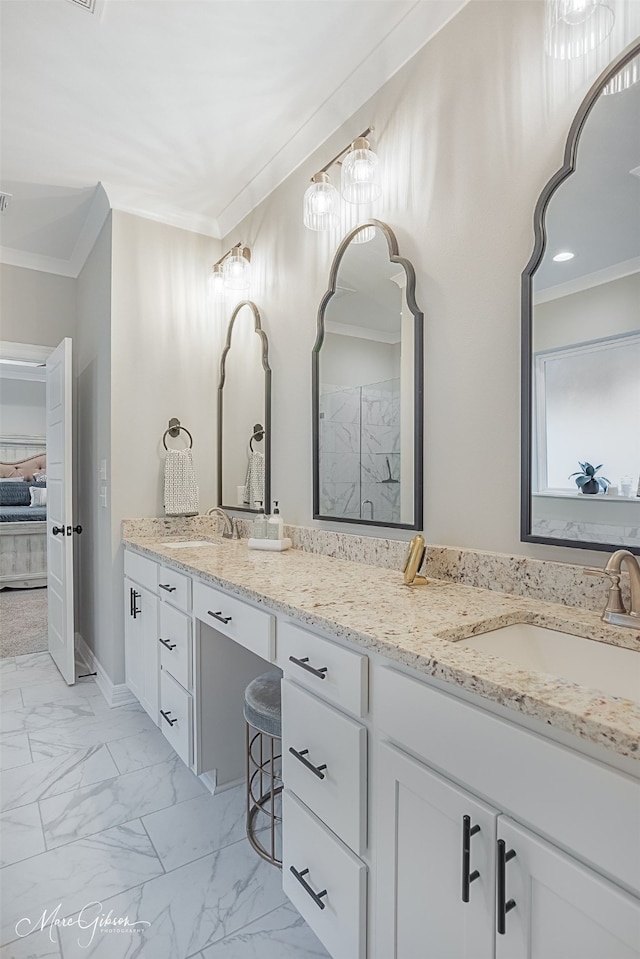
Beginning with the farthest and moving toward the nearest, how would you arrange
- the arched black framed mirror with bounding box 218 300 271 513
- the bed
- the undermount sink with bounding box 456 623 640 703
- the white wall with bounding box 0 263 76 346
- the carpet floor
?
the bed → the carpet floor → the white wall with bounding box 0 263 76 346 → the arched black framed mirror with bounding box 218 300 271 513 → the undermount sink with bounding box 456 623 640 703

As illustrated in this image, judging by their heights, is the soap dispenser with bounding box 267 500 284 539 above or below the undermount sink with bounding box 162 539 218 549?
above

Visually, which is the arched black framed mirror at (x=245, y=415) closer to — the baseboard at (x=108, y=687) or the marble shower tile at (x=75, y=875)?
the baseboard at (x=108, y=687)

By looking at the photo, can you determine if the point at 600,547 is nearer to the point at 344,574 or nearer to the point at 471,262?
the point at 344,574

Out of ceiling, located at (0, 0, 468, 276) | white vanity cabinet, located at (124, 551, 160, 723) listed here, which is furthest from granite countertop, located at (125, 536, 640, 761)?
ceiling, located at (0, 0, 468, 276)

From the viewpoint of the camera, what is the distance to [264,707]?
64.2 inches

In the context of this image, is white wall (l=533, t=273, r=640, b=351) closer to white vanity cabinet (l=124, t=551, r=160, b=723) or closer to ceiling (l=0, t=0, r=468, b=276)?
ceiling (l=0, t=0, r=468, b=276)

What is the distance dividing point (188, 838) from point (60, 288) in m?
3.53

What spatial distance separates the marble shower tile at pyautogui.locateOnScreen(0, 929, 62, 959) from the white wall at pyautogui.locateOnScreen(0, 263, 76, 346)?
330 cm

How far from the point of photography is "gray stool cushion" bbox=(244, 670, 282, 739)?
159 cm

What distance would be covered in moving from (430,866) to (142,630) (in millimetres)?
1916

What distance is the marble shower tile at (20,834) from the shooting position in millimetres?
1702

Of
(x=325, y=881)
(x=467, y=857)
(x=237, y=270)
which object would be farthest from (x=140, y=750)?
(x=237, y=270)

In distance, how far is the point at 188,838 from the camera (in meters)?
1.77

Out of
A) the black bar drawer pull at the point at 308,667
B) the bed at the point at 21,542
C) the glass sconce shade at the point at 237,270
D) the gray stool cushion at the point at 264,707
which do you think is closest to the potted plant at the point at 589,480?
the black bar drawer pull at the point at 308,667
